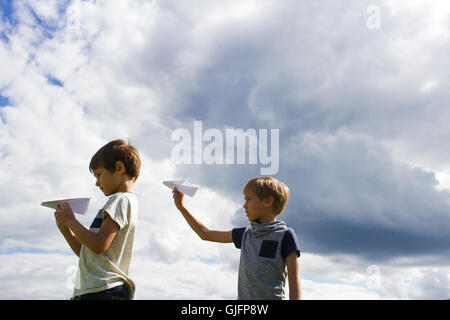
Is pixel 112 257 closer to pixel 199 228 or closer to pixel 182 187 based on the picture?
pixel 182 187

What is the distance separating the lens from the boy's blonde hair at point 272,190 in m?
5.71

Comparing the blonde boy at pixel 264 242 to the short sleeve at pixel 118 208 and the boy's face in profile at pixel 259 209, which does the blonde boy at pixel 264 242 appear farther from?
the short sleeve at pixel 118 208

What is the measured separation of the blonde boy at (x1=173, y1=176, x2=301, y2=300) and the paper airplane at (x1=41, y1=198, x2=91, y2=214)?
55.9 inches

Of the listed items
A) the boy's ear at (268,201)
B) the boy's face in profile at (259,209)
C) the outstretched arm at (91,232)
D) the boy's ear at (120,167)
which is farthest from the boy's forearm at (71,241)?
the boy's ear at (268,201)

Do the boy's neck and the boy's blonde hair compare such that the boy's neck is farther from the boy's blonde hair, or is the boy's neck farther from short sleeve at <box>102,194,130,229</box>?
the boy's blonde hair

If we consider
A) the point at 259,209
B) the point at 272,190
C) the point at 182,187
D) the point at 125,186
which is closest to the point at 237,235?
Result: the point at 259,209

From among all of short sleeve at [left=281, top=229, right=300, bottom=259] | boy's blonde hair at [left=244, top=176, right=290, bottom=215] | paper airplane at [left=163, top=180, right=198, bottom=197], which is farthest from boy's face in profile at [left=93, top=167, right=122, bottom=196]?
short sleeve at [left=281, top=229, right=300, bottom=259]

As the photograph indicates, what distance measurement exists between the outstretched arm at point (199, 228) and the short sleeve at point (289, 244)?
0.89 metres

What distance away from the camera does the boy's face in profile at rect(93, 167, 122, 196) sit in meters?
5.34
